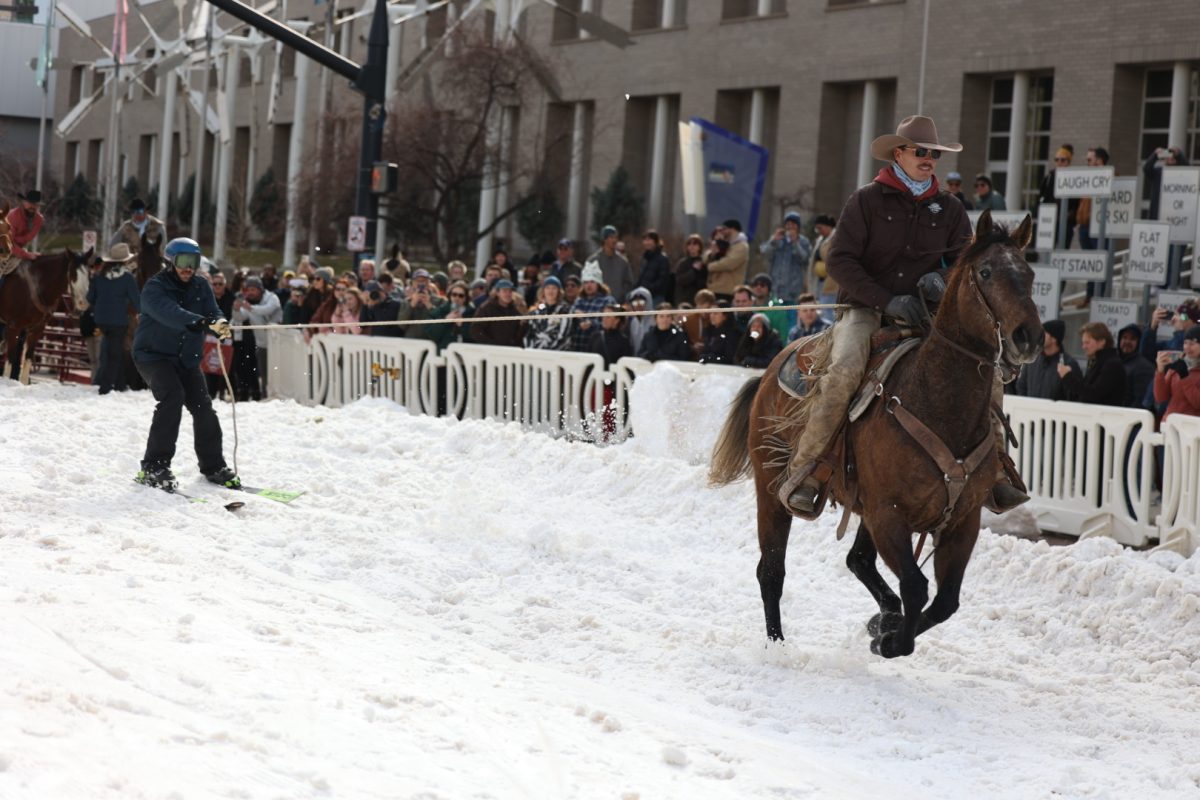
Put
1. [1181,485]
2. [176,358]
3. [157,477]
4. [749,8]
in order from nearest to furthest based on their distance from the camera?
[1181,485]
[157,477]
[176,358]
[749,8]

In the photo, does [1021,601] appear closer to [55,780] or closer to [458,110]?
[55,780]

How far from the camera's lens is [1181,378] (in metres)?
11.7

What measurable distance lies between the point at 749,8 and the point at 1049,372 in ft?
86.0

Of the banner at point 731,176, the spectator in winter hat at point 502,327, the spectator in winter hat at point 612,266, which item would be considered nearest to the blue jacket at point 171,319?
the spectator in winter hat at point 502,327

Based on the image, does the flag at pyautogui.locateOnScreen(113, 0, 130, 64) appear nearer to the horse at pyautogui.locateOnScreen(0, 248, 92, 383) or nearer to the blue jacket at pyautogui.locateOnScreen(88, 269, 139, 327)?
the horse at pyautogui.locateOnScreen(0, 248, 92, 383)

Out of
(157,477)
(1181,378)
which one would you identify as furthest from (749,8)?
(157,477)

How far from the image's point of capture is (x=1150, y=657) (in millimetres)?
8570

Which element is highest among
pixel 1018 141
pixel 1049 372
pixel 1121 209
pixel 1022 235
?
pixel 1018 141

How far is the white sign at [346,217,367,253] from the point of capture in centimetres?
2148

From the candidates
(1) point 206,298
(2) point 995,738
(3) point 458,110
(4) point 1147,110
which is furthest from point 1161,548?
(3) point 458,110

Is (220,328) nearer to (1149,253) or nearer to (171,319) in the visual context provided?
(171,319)

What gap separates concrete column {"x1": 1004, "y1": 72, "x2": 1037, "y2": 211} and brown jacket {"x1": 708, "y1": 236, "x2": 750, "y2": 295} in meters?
13.7

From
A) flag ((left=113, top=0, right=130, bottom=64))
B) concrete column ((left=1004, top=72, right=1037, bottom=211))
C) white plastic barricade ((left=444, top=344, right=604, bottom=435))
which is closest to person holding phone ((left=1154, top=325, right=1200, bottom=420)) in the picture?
white plastic barricade ((left=444, top=344, right=604, bottom=435))

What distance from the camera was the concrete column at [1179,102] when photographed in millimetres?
26844
